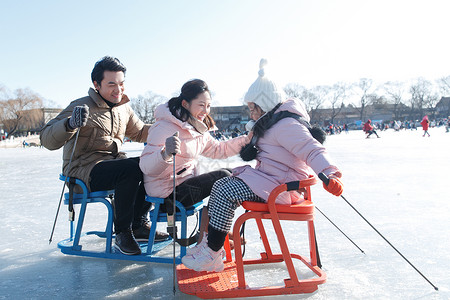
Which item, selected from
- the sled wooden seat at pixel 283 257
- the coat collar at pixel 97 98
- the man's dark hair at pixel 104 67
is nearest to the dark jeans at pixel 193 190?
the sled wooden seat at pixel 283 257

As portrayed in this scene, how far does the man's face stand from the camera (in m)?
2.66

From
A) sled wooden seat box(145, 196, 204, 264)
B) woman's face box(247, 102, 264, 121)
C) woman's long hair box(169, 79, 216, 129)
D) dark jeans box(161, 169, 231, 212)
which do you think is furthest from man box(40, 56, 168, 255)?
woman's face box(247, 102, 264, 121)

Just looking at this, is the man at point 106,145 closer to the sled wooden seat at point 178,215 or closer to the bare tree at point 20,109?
the sled wooden seat at point 178,215

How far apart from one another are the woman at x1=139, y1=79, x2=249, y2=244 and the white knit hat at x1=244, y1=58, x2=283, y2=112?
35cm

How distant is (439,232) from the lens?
2916mm

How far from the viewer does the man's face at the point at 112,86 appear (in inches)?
105

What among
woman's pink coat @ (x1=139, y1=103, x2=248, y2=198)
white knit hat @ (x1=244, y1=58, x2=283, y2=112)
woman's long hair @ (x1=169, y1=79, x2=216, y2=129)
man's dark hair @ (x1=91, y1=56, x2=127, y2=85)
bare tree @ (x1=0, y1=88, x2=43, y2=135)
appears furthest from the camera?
bare tree @ (x1=0, y1=88, x2=43, y2=135)

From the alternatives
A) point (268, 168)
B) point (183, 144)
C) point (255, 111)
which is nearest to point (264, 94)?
point (255, 111)

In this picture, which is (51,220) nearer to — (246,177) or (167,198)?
(167,198)

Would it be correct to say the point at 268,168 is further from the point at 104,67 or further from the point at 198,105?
the point at 104,67

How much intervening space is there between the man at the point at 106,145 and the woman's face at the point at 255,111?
2.87ft

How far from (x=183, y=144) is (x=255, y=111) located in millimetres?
514

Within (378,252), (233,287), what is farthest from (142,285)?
(378,252)

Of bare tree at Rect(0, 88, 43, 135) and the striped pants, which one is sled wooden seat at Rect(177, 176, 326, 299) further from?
bare tree at Rect(0, 88, 43, 135)
